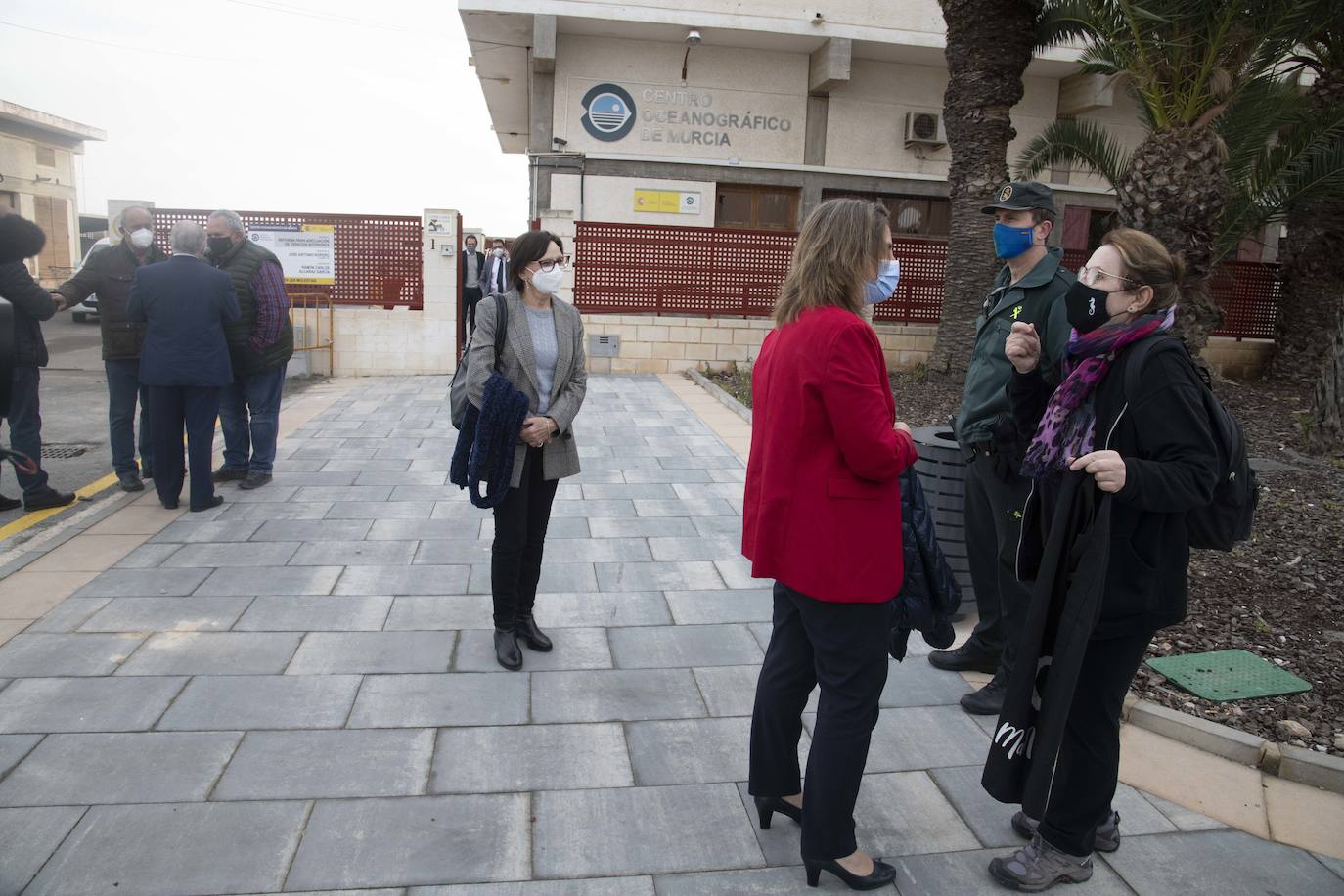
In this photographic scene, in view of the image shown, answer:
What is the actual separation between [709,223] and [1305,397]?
9.30 metres

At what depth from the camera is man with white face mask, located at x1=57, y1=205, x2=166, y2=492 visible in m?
6.69

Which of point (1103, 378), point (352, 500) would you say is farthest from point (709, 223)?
point (1103, 378)

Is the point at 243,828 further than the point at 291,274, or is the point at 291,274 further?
the point at 291,274

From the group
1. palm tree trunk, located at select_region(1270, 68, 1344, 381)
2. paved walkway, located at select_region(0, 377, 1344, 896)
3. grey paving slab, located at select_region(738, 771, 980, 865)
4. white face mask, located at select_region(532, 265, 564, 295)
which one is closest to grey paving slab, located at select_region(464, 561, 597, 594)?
paved walkway, located at select_region(0, 377, 1344, 896)

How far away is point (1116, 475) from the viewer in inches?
92.9

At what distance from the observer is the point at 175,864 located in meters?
2.70

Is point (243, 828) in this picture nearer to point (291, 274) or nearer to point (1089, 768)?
point (1089, 768)

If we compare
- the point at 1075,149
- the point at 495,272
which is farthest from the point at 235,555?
the point at 1075,149

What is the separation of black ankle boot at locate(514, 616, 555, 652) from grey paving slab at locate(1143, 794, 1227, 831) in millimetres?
2472

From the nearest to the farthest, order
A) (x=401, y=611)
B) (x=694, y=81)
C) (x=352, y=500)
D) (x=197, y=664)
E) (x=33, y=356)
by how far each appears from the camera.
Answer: (x=197, y=664)
(x=401, y=611)
(x=33, y=356)
(x=352, y=500)
(x=694, y=81)

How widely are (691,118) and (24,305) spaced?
12.1 metres

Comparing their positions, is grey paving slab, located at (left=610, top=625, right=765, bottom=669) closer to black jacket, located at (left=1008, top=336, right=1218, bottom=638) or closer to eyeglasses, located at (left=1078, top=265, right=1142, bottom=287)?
black jacket, located at (left=1008, top=336, right=1218, bottom=638)

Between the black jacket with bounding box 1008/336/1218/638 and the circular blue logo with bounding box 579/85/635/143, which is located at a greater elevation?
the circular blue logo with bounding box 579/85/635/143

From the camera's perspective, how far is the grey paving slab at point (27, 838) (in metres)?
2.62
